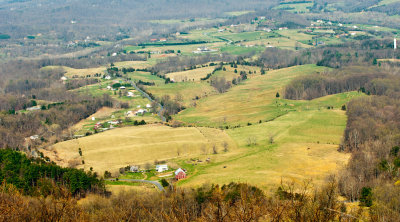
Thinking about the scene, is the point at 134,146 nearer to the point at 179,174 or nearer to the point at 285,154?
the point at 179,174

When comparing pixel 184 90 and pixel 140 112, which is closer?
pixel 140 112

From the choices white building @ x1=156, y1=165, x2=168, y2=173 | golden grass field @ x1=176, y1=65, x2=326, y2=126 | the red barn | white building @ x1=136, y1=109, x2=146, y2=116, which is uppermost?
the red barn

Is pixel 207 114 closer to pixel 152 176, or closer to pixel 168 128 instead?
pixel 168 128

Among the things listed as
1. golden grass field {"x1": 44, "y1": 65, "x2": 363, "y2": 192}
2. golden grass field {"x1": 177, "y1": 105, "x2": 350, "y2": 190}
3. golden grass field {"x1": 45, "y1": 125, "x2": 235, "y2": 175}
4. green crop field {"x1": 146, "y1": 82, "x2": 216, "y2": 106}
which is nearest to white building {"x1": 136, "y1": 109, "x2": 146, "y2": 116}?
golden grass field {"x1": 44, "y1": 65, "x2": 363, "y2": 192}

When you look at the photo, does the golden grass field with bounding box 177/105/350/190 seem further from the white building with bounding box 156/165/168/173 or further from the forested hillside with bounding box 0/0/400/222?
the white building with bounding box 156/165/168/173

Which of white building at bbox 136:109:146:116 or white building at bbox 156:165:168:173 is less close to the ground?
white building at bbox 156:165:168:173

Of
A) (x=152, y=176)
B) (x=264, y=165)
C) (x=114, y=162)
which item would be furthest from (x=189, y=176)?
(x=114, y=162)

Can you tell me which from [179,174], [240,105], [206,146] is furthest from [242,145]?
[240,105]

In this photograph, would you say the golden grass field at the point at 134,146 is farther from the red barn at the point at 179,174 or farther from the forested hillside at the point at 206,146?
the red barn at the point at 179,174
